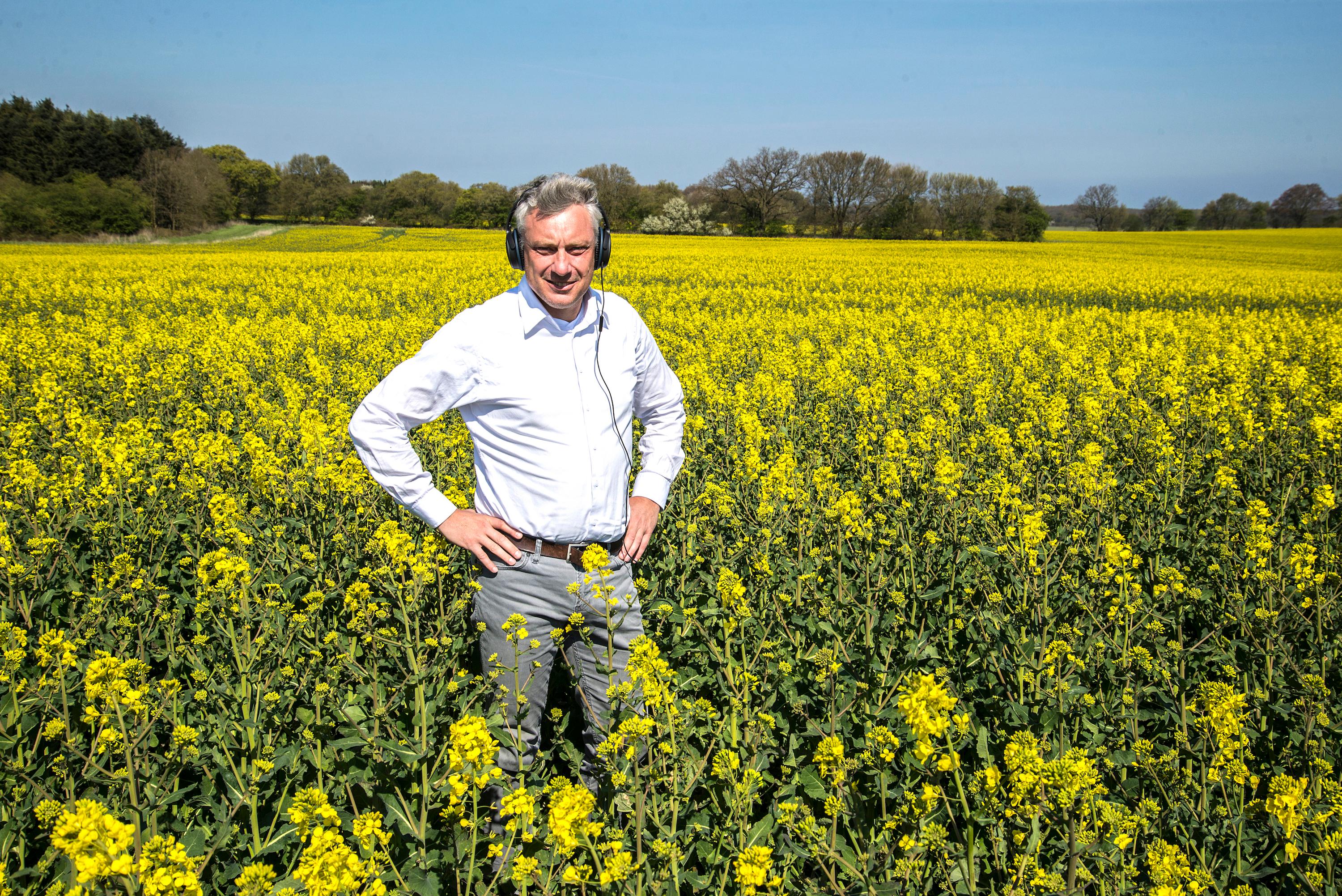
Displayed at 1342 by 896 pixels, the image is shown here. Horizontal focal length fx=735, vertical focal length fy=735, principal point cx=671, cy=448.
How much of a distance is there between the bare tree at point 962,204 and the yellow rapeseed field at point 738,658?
63.4m

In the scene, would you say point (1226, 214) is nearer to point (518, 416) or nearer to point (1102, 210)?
point (1102, 210)

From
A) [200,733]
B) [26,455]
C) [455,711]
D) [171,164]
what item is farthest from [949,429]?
[171,164]

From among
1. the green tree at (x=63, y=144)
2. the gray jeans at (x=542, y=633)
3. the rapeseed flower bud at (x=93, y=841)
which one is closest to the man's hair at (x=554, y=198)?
the gray jeans at (x=542, y=633)

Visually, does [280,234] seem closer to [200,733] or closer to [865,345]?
[865,345]

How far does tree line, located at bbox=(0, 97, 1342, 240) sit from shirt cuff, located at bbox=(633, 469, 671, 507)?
54.5 m

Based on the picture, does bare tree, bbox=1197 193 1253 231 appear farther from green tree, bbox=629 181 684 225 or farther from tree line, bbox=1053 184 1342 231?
green tree, bbox=629 181 684 225

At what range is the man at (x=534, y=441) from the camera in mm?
2443

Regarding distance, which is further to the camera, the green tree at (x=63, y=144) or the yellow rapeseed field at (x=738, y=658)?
the green tree at (x=63, y=144)

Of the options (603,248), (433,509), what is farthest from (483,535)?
(603,248)

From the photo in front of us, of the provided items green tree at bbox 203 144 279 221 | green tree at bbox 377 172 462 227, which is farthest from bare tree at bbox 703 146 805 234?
green tree at bbox 203 144 279 221

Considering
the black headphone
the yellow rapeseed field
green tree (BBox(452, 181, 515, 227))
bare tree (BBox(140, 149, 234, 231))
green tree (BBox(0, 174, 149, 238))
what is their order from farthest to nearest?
green tree (BBox(452, 181, 515, 227))
bare tree (BBox(140, 149, 234, 231))
green tree (BBox(0, 174, 149, 238))
the black headphone
the yellow rapeseed field

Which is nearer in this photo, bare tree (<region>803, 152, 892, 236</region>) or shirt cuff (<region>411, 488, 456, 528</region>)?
shirt cuff (<region>411, 488, 456, 528</region>)

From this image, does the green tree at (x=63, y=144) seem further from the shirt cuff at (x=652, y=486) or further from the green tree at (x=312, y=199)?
the shirt cuff at (x=652, y=486)

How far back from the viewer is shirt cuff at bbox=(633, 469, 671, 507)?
9.48ft
